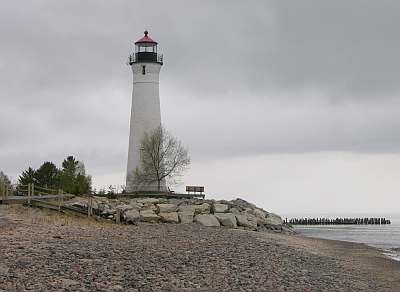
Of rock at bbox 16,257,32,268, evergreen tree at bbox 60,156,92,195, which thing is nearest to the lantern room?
evergreen tree at bbox 60,156,92,195

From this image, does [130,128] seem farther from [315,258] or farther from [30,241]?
[30,241]

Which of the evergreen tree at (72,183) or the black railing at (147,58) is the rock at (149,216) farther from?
the black railing at (147,58)

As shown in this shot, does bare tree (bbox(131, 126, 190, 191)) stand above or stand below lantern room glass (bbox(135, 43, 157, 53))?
below

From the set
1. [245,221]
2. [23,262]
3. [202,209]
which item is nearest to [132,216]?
[202,209]

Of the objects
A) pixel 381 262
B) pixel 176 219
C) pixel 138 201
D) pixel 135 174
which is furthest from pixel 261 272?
pixel 135 174

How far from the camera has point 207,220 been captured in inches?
1689

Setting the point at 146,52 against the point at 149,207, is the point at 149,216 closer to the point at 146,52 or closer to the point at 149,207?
the point at 149,207

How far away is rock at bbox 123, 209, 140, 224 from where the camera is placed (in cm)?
3714

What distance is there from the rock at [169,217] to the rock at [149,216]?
40 centimetres

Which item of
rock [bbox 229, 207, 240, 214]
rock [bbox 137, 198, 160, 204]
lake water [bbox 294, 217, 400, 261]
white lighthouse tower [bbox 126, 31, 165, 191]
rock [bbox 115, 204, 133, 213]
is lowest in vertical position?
lake water [bbox 294, 217, 400, 261]

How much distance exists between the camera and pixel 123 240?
2391cm

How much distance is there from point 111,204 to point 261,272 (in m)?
24.1

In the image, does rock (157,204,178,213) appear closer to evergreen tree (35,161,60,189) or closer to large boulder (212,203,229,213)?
large boulder (212,203,229,213)

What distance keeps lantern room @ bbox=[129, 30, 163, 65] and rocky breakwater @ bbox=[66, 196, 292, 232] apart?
13.2 m
